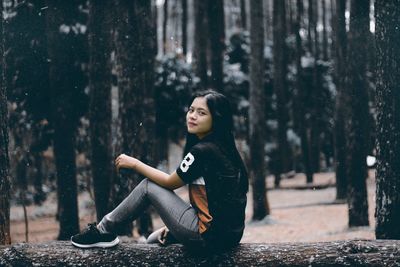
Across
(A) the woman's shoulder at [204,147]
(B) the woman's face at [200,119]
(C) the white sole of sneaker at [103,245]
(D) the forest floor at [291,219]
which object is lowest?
(D) the forest floor at [291,219]

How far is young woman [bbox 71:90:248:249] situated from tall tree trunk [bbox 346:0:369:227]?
8.60 metres

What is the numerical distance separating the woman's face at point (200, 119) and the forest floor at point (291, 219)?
5.99 metres

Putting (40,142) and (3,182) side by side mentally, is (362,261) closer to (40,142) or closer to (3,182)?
(3,182)

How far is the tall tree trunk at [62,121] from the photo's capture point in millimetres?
13430

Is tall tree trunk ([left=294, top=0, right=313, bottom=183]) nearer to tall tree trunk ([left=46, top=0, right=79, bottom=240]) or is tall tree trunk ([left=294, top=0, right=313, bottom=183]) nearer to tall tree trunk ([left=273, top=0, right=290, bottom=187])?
tall tree trunk ([left=273, top=0, right=290, bottom=187])

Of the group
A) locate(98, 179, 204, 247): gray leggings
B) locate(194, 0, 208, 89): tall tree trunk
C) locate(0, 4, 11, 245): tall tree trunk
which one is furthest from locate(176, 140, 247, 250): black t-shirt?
locate(194, 0, 208, 89): tall tree trunk

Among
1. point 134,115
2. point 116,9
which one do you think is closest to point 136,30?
point 116,9

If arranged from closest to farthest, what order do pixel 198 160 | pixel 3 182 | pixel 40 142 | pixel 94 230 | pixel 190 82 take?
pixel 198 160 → pixel 94 230 → pixel 3 182 → pixel 40 142 → pixel 190 82

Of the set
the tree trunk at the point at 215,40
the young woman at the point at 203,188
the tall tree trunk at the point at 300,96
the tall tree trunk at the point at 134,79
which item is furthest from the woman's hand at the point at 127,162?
the tall tree trunk at the point at 300,96

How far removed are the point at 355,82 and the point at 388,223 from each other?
6.93m

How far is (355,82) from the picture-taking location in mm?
14211

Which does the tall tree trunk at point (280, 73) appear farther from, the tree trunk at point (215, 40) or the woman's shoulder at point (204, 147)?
the woman's shoulder at point (204, 147)

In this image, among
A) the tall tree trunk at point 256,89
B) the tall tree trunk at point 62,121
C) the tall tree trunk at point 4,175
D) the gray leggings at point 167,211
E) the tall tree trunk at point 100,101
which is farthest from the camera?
the tall tree trunk at point 256,89

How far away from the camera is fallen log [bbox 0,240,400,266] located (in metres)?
5.85
